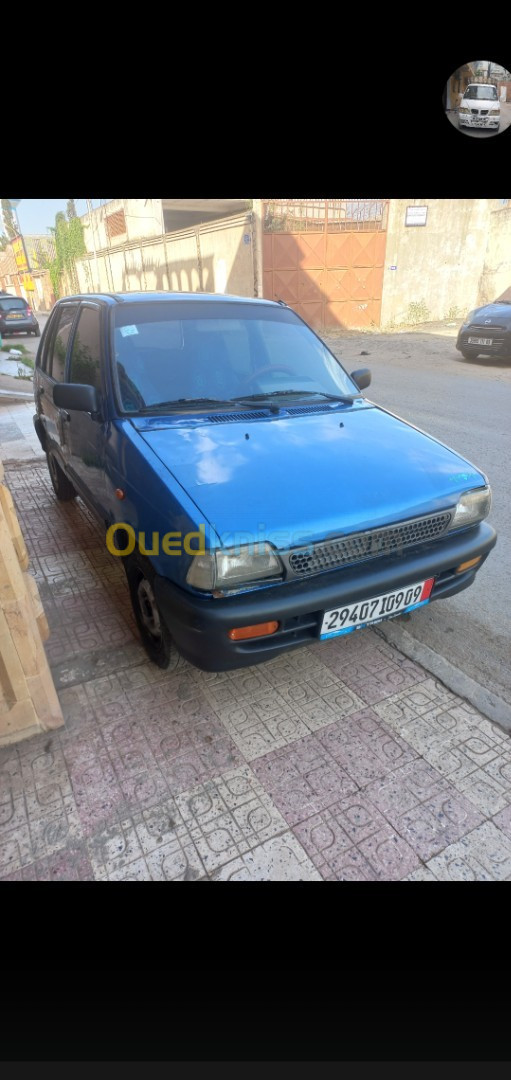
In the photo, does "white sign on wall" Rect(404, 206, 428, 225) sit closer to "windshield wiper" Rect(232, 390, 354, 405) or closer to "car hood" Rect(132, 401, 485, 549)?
"windshield wiper" Rect(232, 390, 354, 405)

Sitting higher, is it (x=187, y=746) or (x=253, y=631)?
(x=253, y=631)

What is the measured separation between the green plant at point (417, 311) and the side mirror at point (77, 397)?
1897 cm

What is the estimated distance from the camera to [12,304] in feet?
62.0

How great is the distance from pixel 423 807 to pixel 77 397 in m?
2.37

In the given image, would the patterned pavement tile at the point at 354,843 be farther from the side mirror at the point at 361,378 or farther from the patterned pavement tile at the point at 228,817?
the side mirror at the point at 361,378

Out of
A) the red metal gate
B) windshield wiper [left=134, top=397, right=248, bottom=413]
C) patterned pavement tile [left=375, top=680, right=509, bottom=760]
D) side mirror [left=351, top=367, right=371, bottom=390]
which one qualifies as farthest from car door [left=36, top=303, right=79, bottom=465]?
the red metal gate

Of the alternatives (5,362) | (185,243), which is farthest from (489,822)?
(185,243)

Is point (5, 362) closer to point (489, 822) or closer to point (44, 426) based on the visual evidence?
point (44, 426)

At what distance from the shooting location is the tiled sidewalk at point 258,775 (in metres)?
1.85

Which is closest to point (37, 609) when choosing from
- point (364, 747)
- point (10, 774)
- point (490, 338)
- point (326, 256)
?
point (10, 774)

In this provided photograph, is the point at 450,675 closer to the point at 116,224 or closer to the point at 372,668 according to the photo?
the point at 372,668

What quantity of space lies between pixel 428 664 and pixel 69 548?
261cm

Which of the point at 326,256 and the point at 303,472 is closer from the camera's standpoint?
the point at 303,472

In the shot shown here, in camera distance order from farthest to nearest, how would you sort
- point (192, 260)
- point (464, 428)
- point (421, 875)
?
point (192, 260), point (464, 428), point (421, 875)
